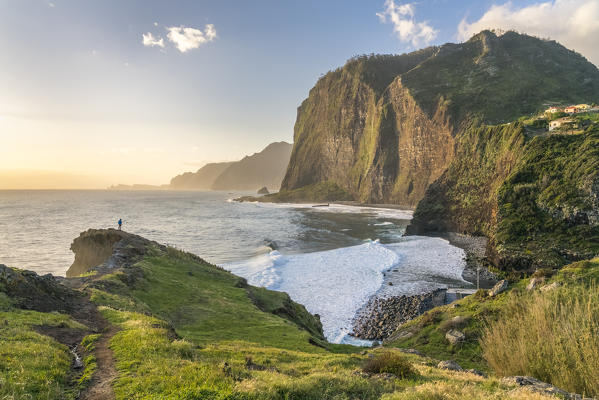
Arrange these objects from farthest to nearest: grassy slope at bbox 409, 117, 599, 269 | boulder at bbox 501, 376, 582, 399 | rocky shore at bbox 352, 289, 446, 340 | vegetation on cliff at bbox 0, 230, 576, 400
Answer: grassy slope at bbox 409, 117, 599, 269
rocky shore at bbox 352, 289, 446, 340
boulder at bbox 501, 376, 582, 399
vegetation on cliff at bbox 0, 230, 576, 400

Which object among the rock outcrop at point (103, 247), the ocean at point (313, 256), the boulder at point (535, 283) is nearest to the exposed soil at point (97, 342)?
the rock outcrop at point (103, 247)

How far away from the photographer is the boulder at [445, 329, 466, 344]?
1667cm

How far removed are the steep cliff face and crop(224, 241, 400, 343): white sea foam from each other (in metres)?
75.7

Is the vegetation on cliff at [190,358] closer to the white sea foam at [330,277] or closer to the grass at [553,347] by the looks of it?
the grass at [553,347]

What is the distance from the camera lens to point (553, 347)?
9164mm

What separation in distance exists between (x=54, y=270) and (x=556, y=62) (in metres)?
170

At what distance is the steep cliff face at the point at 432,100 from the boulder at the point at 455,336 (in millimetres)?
96907

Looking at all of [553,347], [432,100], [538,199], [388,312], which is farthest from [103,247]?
[432,100]

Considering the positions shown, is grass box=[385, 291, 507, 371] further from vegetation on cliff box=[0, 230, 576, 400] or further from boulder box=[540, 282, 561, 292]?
vegetation on cliff box=[0, 230, 576, 400]

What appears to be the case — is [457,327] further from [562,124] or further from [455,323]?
[562,124]

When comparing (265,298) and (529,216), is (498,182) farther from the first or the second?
(265,298)

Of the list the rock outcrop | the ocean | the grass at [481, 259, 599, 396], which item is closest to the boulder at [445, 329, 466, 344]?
the grass at [481, 259, 599, 396]

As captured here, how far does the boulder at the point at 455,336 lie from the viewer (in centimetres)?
1667

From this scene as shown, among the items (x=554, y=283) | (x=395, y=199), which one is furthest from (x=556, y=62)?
(x=554, y=283)
